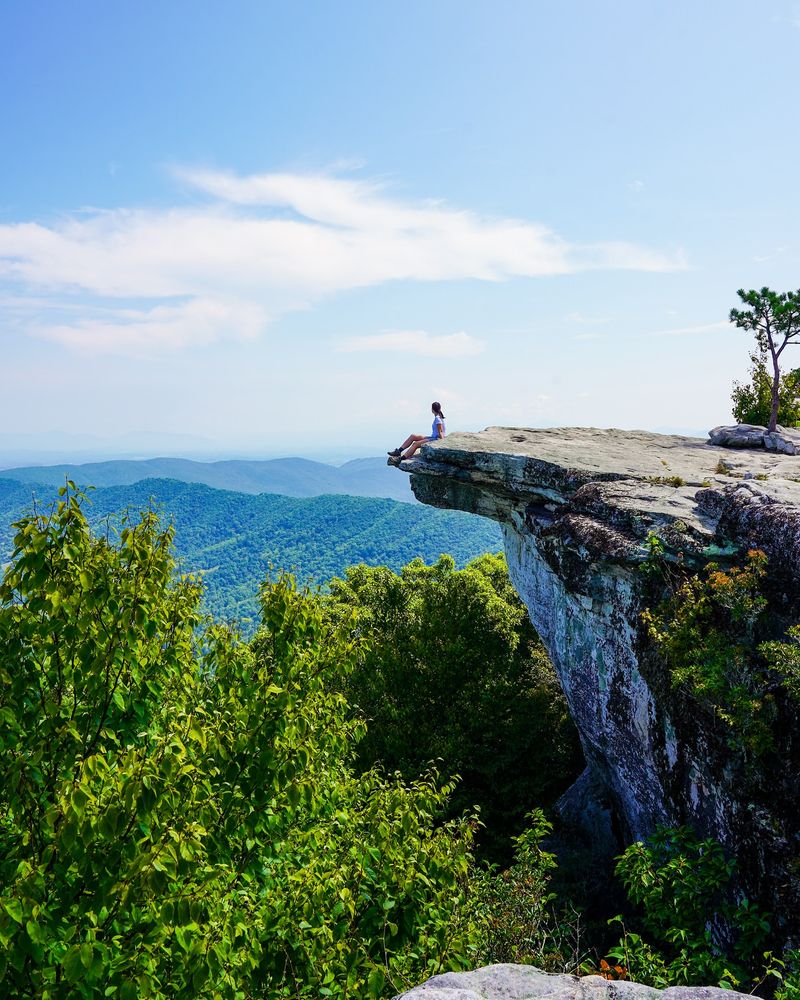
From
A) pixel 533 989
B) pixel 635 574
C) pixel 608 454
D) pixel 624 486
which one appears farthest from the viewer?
pixel 608 454

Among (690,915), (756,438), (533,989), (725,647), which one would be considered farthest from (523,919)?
(756,438)

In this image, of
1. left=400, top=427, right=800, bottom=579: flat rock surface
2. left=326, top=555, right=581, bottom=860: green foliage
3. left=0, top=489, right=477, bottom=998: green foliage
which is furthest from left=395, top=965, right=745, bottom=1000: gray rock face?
left=326, top=555, right=581, bottom=860: green foliage

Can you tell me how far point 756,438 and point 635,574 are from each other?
475 inches

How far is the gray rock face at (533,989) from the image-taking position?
5.55 metres

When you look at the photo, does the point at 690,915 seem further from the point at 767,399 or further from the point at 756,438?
the point at 767,399

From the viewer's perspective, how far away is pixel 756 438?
22.9 metres

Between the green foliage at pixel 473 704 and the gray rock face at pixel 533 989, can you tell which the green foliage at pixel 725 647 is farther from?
the green foliage at pixel 473 704

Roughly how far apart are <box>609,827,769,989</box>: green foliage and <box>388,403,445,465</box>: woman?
46.8 ft

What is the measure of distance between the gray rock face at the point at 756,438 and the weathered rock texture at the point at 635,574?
1.19 metres

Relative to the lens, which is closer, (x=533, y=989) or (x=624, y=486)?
(x=533, y=989)

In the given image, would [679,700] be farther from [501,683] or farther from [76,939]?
[501,683]

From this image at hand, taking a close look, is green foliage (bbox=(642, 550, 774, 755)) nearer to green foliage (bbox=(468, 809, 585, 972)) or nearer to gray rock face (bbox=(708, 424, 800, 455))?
green foliage (bbox=(468, 809, 585, 972))

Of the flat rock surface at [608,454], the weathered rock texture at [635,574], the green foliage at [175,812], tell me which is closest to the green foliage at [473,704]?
the weathered rock texture at [635,574]

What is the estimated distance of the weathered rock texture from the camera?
10.4 m
